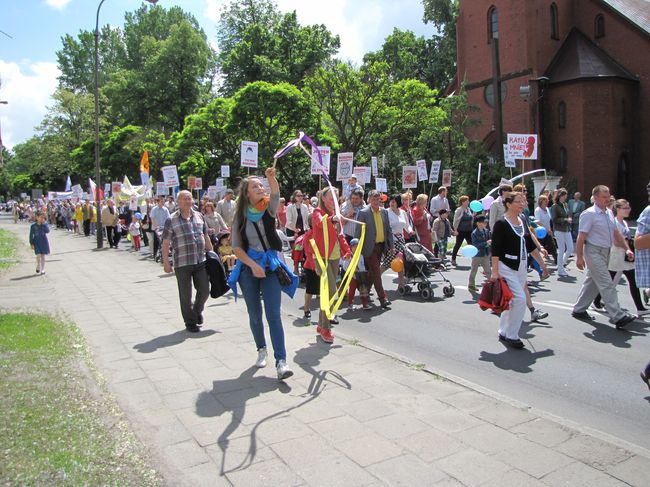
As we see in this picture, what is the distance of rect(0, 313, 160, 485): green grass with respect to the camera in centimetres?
355

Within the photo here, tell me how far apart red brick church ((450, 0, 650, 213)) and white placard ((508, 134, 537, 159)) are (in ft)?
49.6

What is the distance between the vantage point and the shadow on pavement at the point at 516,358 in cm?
622

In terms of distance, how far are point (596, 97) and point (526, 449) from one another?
108 ft

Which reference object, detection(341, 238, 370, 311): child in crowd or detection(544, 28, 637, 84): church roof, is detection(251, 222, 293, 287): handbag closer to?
detection(341, 238, 370, 311): child in crowd

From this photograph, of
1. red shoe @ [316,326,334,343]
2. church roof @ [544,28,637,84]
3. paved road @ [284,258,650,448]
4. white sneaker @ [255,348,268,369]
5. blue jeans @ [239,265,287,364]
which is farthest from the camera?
church roof @ [544,28,637,84]

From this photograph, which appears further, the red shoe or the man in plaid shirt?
the man in plaid shirt

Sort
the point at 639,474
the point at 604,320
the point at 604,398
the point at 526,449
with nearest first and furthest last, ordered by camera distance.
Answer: the point at 639,474 < the point at 526,449 < the point at 604,398 < the point at 604,320

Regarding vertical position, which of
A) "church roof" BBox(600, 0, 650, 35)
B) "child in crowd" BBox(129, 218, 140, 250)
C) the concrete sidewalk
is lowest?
the concrete sidewalk

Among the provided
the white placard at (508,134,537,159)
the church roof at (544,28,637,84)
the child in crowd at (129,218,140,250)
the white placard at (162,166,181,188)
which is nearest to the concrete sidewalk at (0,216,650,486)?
the white placard at (508,134,537,159)

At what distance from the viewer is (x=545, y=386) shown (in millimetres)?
5590

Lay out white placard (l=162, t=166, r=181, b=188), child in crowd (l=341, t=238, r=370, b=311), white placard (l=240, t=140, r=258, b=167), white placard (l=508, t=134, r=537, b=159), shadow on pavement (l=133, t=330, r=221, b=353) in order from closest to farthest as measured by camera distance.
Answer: shadow on pavement (l=133, t=330, r=221, b=353) → child in crowd (l=341, t=238, r=370, b=311) → white placard (l=240, t=140, r=258, b=167) → white placard (l=508, t=134, r=537, b=159) → white placard (l=162, t=166, r=181, b=188)

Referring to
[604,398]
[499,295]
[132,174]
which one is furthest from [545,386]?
[132,174]

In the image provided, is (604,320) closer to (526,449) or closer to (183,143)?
(526,449)

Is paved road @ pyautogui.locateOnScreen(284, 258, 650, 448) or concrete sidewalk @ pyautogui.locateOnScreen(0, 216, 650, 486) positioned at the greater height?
concrete sidewalk @ pyautogui.locateOnScreen(0, 216, 650, 486)
